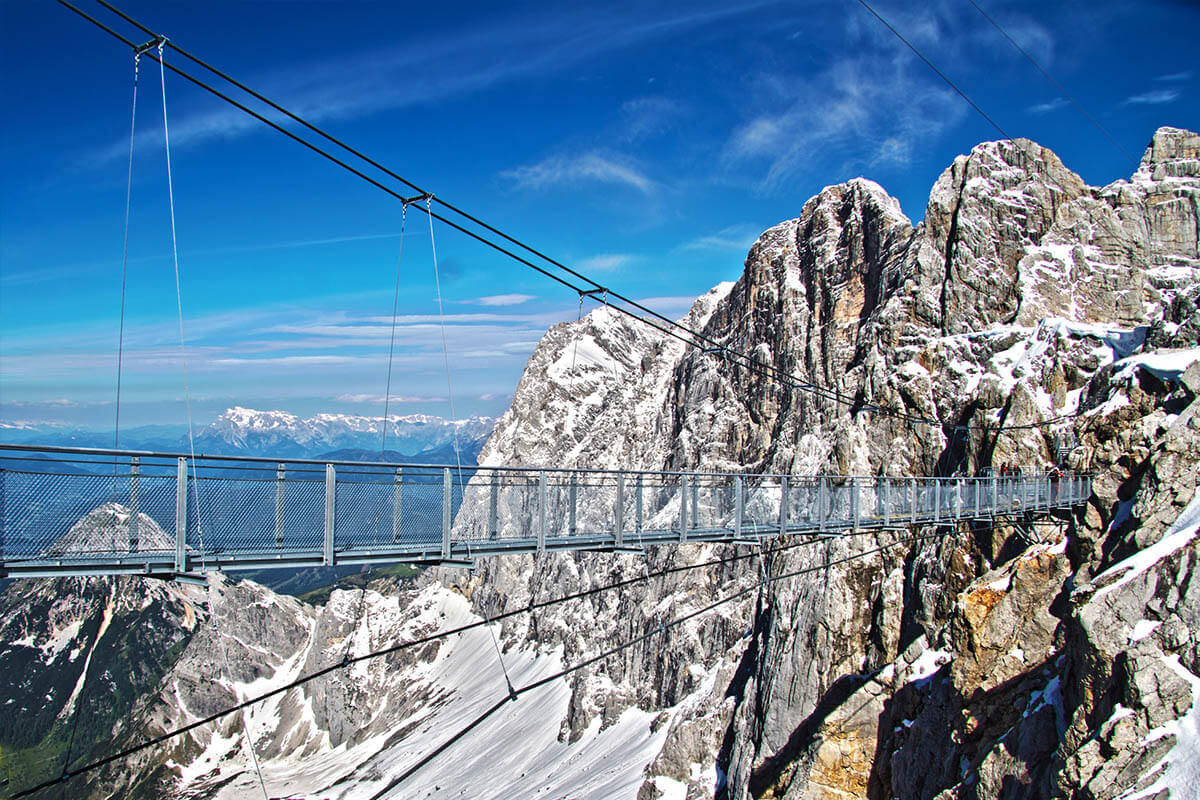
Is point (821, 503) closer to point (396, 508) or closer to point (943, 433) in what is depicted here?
point (396, 508)

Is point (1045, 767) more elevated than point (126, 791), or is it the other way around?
point (1045, 767)

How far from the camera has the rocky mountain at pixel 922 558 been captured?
566 inches

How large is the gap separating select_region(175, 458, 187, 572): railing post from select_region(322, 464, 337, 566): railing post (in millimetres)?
1685

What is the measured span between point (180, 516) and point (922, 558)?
105ft

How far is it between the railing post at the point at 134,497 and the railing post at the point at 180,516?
1.27 feet

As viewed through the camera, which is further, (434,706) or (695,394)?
(434,706)

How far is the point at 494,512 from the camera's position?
12.6m

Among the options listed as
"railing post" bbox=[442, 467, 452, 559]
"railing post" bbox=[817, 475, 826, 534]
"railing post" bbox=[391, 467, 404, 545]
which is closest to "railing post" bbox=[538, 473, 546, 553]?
"railing post" bbox=[442, 467, 452, 559]

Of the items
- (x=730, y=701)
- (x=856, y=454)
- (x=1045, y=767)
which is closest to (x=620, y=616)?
(x=730, y=701)

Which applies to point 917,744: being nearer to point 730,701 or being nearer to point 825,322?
point 730,701

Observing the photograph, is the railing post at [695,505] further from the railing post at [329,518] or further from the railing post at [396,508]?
the railing post at [329,518]

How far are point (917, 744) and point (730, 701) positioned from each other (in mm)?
38148

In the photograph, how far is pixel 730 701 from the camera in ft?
195

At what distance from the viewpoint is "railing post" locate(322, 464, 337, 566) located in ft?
34.1
